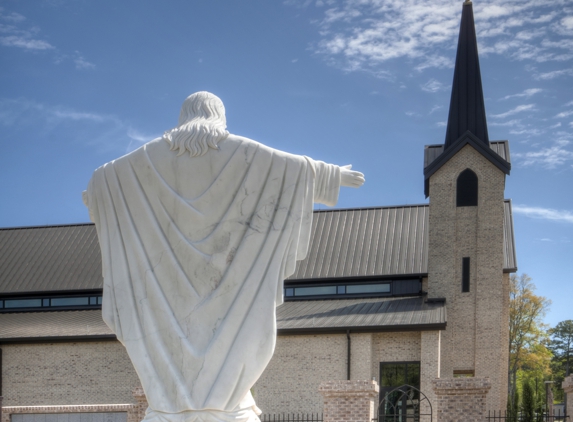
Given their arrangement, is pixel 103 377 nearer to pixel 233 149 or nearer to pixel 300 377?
pixel 300 377

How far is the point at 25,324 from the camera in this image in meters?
38.1

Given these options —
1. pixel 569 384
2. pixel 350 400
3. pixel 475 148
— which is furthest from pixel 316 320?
pixel 569 384

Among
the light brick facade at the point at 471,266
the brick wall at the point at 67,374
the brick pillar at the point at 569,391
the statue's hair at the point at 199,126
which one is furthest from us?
the light brick facade at the point at 471,266

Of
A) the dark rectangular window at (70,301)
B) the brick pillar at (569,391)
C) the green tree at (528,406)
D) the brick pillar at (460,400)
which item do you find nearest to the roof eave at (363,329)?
the green tree at (528,406)

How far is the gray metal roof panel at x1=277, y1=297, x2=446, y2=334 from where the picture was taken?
3309 centimetres

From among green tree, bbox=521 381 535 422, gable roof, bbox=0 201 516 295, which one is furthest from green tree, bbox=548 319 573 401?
green tree, bbox=521 381 535 422

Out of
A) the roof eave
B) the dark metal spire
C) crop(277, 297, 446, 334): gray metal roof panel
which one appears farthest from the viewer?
the dark metal spire

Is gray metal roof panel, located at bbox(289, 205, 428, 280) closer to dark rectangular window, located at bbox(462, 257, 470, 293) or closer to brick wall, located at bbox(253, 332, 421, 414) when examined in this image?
dark rectangular window, located at bbox(462, 257, 470, 293)

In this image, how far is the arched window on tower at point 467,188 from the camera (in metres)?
37.3

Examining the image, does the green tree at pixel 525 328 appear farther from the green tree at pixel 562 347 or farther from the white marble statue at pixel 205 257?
the white marble statue at pixel 205 257

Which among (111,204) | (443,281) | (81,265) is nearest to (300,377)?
(443,281)

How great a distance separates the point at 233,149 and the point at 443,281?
3159cm

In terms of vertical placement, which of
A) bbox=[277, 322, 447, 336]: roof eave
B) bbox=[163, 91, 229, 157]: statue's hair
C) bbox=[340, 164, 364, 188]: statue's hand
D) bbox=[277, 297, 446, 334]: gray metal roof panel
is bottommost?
bbox=[340, 164, 364, 188]: statue's hand

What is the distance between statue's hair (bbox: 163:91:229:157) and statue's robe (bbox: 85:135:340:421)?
6cm
